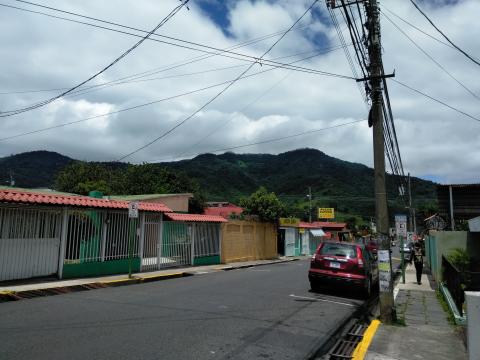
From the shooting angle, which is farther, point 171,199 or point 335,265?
point 171,199

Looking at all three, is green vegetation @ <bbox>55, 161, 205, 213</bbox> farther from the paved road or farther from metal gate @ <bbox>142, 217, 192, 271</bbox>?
the paved road

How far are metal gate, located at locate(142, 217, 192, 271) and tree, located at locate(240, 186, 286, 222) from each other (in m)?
13.0

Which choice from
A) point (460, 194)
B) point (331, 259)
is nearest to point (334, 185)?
point (460, 194)

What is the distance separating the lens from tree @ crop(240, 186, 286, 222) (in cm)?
3412

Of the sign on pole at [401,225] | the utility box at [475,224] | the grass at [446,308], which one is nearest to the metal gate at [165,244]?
the sign on pole at [401,225]

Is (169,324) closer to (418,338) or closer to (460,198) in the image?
(418,338)

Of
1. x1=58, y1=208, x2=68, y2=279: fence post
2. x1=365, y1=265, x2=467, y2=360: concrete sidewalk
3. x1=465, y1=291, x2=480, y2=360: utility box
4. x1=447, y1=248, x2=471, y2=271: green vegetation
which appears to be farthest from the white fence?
x1=465, y1=291, x2=480, y2=360: utility box

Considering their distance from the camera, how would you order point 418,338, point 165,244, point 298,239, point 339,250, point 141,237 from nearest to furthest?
point 418,338
point 339,250
point 141,237
point 165,244
point 298,239

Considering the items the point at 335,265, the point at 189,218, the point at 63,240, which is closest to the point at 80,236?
the point at 63,240

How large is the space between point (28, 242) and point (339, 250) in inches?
359

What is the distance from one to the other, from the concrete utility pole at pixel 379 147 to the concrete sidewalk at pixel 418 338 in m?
0.68

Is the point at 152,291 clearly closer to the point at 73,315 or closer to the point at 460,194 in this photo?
the point at 73,315

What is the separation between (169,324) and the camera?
7.72 m

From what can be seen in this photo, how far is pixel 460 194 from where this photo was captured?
18391mm
